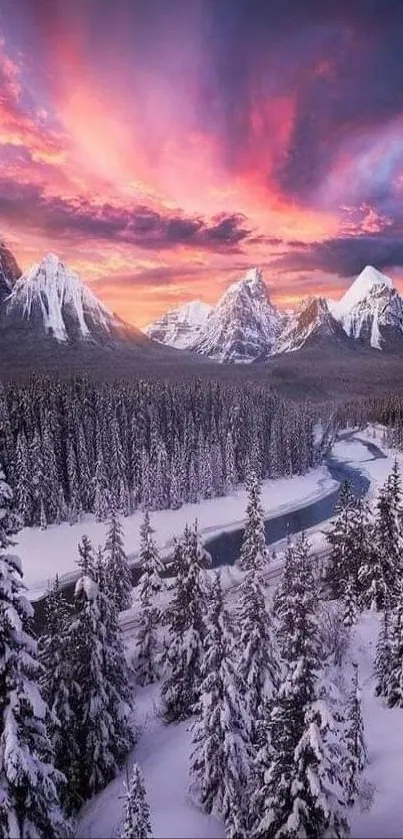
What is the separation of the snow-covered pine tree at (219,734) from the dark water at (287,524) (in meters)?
44.4

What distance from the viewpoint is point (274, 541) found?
73.9 m

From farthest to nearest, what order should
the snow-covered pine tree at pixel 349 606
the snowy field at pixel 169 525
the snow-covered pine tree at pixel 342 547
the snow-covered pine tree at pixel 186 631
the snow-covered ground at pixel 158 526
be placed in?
the snowy field at pixel 169 525 → the snow-covered ground at pixel 158 526 → the snow-covered pine tree at pixel 342 547 → the snow-covered pine tree at pixel 349 606 → the snow-covered pine tree at pixel 186 631

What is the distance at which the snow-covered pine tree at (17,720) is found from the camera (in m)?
14.2

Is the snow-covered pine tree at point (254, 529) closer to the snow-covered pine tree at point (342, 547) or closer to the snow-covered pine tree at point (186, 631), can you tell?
the snow-covered pine tree at point (342, 547)

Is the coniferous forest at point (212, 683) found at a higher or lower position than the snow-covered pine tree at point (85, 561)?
lower

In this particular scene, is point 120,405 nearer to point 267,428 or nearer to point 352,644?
point 267,428

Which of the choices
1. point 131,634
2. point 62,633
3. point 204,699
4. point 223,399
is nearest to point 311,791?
point 204,699

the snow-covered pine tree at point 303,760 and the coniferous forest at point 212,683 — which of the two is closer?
the coniferous forest at point 212,683

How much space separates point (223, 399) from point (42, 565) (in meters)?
70.7

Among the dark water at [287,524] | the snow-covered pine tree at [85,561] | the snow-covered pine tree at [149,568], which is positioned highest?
the snow-covered pine tree at [85,561]

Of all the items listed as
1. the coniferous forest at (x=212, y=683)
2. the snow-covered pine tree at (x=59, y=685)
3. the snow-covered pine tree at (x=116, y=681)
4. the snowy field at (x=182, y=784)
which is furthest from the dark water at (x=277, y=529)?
the snow-covered pine tree at (x=59, y=685)

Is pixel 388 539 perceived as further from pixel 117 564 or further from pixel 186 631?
pixel 117 564

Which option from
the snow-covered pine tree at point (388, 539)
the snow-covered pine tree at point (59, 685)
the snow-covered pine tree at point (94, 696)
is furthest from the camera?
the snow-covered pine tree at point (388, 539)

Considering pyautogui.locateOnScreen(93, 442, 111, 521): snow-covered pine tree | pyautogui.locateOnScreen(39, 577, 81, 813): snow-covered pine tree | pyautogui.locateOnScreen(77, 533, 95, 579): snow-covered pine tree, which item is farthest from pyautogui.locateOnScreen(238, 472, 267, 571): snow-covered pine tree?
pyautogui.locateOnScreen(93, 442, 111, 521): snow-covered pine tree
